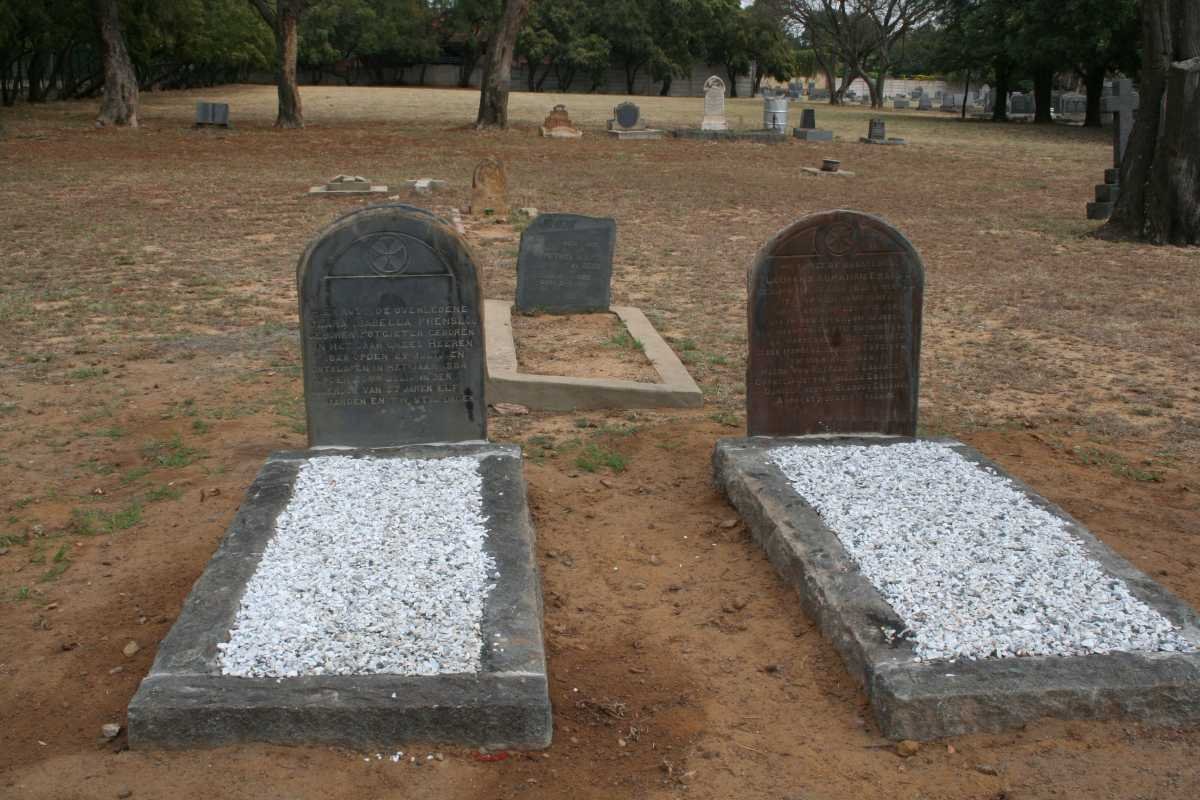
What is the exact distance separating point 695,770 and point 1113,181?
15.5m

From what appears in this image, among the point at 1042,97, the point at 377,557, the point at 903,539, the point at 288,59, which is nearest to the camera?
the point at 377,557

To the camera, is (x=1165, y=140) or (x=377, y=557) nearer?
(x=377, y=557)

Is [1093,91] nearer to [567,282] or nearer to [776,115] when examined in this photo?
[776,115]

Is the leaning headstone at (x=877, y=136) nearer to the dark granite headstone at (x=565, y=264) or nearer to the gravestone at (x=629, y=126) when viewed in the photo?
the gravestone at (x=629, y=126)

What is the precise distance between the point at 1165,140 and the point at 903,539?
10813 mm

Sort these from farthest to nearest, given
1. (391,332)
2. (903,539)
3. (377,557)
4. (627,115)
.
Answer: (627,115) → (391,332) → (903,539) → (377,557)

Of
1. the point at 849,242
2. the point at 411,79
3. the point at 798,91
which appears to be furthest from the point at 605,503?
the point at 411,79

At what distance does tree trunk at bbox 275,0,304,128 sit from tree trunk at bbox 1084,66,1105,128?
76.7ft

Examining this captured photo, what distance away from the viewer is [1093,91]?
3769 centimetres

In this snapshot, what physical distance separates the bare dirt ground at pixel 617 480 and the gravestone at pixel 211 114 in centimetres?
1447

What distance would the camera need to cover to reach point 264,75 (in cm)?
7406

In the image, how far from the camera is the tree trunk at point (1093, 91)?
3672cm

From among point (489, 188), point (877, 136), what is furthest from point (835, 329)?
point (877, 136)

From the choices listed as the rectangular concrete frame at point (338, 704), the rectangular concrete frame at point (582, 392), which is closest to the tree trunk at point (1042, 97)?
the rectangular concrete frame at point (582, 392)
